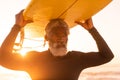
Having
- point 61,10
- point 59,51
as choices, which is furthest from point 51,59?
point 61,10

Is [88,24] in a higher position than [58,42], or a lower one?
higher

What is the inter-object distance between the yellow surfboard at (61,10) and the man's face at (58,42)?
196 mm

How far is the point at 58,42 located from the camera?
270 cm

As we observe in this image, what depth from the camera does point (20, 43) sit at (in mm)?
3291

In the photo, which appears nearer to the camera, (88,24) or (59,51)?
(59,51)

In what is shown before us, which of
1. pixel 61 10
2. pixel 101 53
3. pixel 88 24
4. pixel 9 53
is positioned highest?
pixel 61 10

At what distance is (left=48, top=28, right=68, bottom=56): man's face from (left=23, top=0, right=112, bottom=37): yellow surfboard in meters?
0.20

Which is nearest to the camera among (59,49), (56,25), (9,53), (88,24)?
(9,53)

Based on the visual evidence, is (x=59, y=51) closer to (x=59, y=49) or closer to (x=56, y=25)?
(x=59, y=49)

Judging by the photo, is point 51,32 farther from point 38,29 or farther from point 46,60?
point 38,29

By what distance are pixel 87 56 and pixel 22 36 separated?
75 cm

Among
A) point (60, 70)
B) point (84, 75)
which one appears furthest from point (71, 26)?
point (84, 75)

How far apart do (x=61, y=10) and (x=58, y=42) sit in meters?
0.31

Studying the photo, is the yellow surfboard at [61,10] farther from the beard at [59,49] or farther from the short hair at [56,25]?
the beard at [59,49]
